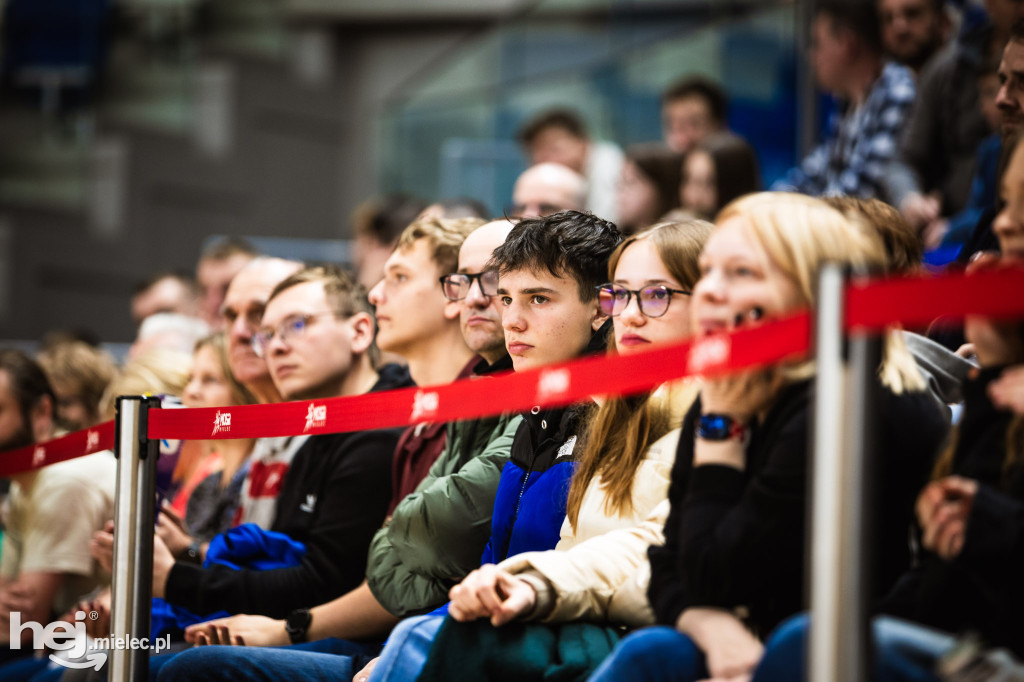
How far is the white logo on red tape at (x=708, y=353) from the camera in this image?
196 cm

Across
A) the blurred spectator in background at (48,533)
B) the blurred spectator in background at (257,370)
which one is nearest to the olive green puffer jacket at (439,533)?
the blurred spectator in background at (257,370)

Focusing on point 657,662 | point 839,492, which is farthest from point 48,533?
point 839,492

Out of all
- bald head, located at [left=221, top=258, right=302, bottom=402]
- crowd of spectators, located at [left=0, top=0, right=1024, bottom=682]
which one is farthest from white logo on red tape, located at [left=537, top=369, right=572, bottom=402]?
bald head, located at [left=221, top=258, right=302, bottom=402]

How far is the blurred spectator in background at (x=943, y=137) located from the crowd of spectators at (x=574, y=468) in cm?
1

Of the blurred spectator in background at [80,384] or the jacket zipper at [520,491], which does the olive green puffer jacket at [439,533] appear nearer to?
the jacket zipper at [520,491]

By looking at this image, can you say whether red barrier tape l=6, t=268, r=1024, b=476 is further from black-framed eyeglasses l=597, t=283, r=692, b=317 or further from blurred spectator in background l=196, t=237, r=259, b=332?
blurred spectator in background l=196, t=237, r=259, b=332

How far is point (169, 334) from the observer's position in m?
5.47

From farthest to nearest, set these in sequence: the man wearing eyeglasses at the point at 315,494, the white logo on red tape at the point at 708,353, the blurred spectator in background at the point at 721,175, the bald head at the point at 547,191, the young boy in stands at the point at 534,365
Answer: the bald head at the point at 547,191 → the blurred spectator in background at the point at 721,175 → the man wearing eyeglasses at the point at 315,494 → the young boy in stands at the point at 534,365 → the white logo on red tape at the point at 708,353

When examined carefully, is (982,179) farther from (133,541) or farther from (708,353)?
(133,541)

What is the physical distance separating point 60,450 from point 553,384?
1747 millimetres

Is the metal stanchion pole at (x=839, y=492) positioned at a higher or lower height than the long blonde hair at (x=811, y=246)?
lower

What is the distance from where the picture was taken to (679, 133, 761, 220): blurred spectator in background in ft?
16.5

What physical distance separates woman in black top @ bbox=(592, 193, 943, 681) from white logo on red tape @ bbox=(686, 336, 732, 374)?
0.11 meters

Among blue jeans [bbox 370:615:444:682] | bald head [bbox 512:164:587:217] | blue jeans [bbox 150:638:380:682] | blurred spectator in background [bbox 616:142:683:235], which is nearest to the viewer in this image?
blue jeans [bbox 370:615:444:682]
